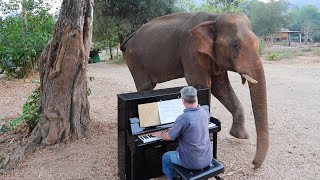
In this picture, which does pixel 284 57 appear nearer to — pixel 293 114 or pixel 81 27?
pixel 293 114

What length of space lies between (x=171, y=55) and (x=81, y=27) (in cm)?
168

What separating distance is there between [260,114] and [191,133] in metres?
1.51

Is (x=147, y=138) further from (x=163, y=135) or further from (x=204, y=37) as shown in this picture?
(x=204, y=37)

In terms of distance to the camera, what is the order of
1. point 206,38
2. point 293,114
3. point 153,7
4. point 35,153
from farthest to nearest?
point 153,7, point 293,114, point 35,153, point 206,38

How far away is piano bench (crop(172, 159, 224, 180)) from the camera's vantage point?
357 cm

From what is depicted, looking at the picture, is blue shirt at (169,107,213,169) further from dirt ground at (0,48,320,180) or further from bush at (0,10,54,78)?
bush at (0,10,54,78)

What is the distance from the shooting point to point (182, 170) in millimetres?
3713

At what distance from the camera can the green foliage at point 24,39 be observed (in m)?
12.7

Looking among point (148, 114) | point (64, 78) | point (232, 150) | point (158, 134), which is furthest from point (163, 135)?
point (64, 78)

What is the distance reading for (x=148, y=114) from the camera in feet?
13.5

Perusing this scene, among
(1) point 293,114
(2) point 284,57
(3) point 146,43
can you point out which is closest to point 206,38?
(3) point 146,43

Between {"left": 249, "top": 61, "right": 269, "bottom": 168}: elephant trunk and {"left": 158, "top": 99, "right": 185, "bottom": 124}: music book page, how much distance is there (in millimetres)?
1094

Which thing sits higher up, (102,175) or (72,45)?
(72,45)

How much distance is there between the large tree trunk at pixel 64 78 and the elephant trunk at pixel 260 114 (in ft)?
9.83
